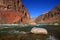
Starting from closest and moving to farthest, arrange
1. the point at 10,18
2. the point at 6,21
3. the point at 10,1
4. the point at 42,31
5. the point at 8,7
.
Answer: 1. the point at 42,31
2. the point at 6,21
3. the point at 10,18
4. the point at 8,7
5. the point at 10,1

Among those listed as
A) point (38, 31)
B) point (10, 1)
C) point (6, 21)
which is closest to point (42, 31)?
point (38, 31)

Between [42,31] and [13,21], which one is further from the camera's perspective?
[13,21]

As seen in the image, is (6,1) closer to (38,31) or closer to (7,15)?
(7,15)

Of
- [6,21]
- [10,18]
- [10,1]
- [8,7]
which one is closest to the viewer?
[6,21]

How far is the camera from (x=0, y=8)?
16688cm

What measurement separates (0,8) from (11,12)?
44.9 ft

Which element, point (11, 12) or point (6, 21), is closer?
point (6, 21)

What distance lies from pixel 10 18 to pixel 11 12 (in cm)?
857

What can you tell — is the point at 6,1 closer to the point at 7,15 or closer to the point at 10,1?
the point at 10,1

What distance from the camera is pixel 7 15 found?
16550cm

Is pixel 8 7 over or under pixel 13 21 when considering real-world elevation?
over

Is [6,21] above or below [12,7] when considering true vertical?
below

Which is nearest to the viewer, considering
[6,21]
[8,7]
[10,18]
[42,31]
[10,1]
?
[42,31]

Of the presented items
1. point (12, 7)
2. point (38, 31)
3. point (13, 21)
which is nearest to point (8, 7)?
point (12, 7)
